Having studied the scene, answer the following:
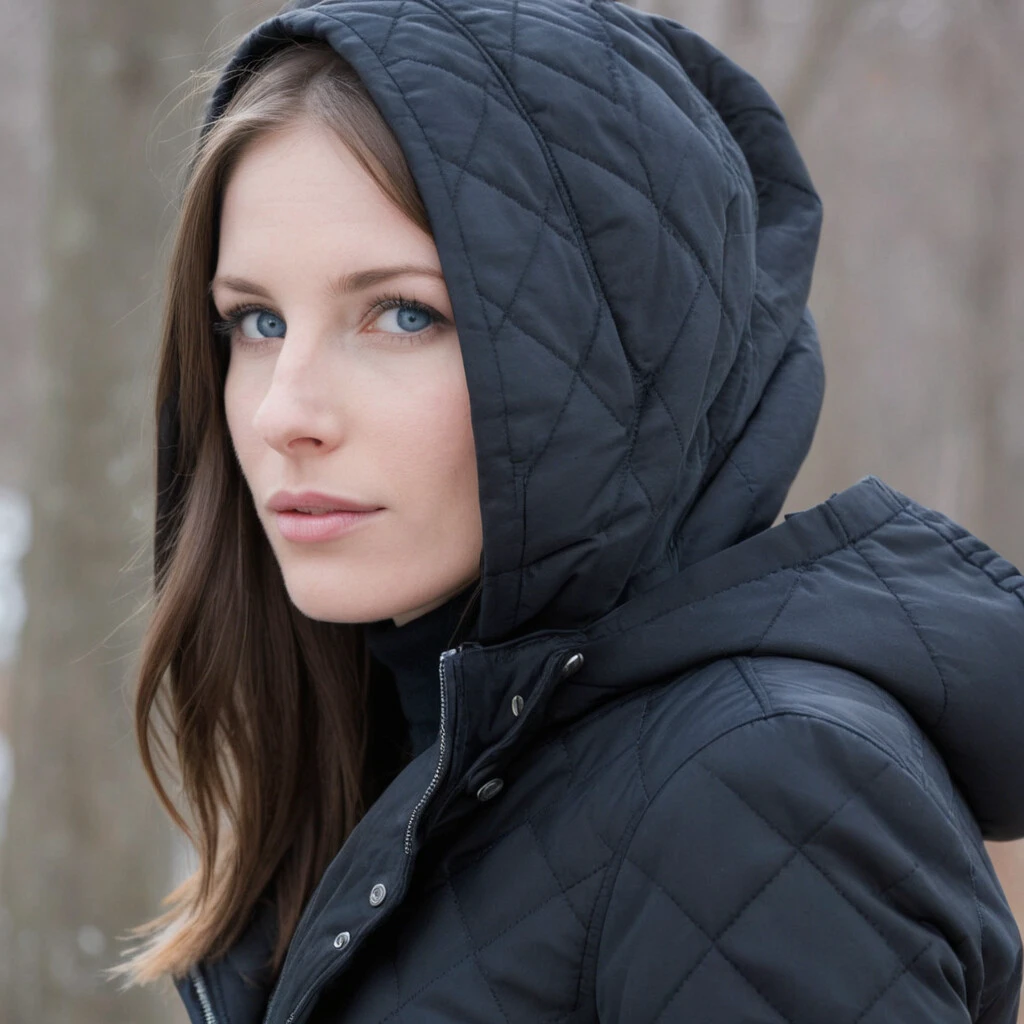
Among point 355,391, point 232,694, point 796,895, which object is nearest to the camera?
point 796,895

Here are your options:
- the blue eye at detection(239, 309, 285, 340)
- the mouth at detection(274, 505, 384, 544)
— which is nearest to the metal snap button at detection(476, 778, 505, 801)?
the mouth at detection(274, 505, 384, 544)

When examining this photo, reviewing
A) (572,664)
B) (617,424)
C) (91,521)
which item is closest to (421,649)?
(572,664)

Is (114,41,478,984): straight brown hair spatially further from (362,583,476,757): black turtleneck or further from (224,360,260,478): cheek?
(362,583,476,757): black turtleneck

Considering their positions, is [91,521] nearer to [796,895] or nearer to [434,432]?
[434,432]

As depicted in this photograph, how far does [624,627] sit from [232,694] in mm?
890

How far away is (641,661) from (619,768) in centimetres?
14

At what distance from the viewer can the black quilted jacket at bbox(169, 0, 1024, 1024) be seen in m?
1.20

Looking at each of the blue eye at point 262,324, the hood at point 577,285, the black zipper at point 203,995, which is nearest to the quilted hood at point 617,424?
the hood at point 577,285

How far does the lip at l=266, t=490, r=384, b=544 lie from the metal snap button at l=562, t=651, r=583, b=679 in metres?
0.32

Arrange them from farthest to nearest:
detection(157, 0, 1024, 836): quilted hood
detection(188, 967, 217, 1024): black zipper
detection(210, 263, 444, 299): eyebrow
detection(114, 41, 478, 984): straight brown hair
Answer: detection(114, 41, 478, 984): straight brown hair
detection(188, 967, 217, 1024): black zipper
detection(210, 263, 444, 299): eyebrow
detection(157, 0, 1024, 836): quilted hood

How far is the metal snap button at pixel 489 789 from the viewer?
146cm

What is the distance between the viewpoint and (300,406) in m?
1.54

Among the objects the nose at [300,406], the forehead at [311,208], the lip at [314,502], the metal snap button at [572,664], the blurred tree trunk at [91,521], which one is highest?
the forehead at [311,208]

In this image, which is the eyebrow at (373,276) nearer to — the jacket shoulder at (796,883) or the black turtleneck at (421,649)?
the black turtleneck at (421,649)
